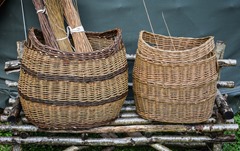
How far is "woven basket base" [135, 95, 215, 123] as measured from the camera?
3.28 m

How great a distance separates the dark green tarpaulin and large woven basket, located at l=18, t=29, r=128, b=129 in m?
0.63

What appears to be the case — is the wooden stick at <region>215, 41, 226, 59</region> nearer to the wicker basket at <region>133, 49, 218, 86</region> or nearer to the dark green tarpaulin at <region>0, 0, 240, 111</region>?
the dark green tarpaulin at <region>0, 0, 240, 111</region>

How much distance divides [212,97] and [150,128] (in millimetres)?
476

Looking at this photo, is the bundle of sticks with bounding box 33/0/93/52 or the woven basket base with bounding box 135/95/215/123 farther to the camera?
the bundle of sticks with bounding box 33/0/93/52

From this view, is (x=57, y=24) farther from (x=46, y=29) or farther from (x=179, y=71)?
(x=179, y=71)

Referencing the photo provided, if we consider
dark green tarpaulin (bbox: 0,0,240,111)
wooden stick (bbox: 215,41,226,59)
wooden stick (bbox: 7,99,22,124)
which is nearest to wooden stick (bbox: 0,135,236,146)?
wooden stick (bbox: 7,99,22,124)

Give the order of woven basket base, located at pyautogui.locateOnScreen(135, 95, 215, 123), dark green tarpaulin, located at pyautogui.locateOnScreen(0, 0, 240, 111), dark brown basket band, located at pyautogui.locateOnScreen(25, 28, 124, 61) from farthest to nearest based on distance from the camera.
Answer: dark green tarpaulin, located at pyautogui.locateOnScreen(0, 0, 240, 111)
woven basket base, located at pyautogui.locateOnScreen(135, 95, 215, 123)
dark brown basket band, located at pyautogui.locateOnScreen(25, 28, 124, 61)

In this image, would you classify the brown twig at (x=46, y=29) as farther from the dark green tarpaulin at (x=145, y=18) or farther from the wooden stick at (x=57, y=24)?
the dark green tarpaulin at (x=145, y=18)

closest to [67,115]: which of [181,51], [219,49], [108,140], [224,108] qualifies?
[108,140]

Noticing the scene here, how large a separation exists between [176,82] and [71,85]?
2.27 feet

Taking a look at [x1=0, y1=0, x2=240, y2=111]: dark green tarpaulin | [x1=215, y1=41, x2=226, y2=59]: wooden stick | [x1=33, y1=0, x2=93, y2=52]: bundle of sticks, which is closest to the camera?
[x1=33, y1=0, x2=93, y2=52]: bundle of sticks

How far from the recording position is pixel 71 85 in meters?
3.12

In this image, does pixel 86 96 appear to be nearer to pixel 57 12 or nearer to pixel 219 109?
pixel 57 12

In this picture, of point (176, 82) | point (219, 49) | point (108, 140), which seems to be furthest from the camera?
point (219, 49)
